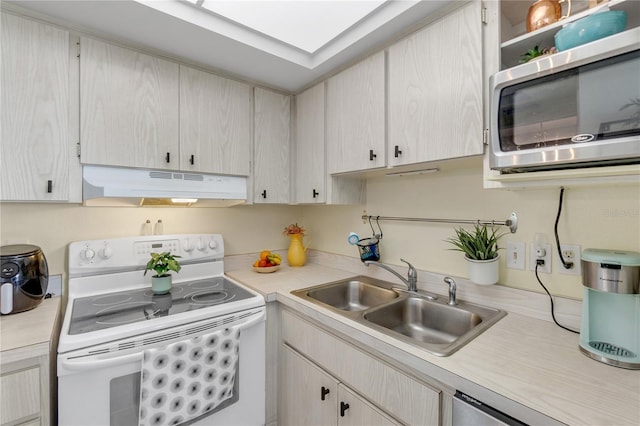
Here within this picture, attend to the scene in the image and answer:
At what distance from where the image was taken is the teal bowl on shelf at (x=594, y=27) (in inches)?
32.0

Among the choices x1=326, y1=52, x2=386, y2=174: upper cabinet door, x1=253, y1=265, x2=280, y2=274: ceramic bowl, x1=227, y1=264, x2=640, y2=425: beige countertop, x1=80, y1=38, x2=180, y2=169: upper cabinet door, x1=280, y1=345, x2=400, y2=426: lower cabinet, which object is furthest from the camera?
x1=253, y1=265, x2=280, y2=274: ceramic bowl

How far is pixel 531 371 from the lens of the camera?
840mm

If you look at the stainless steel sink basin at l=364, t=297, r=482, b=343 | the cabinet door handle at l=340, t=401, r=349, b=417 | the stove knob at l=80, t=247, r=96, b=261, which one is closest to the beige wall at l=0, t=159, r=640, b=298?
the stove knob at l=80, t=247, r=96, b=261

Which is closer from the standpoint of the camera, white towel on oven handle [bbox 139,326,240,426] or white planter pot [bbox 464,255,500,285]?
white towel on oven handle [bbox 139,326,240,426]

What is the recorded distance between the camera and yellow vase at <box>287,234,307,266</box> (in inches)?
89.3

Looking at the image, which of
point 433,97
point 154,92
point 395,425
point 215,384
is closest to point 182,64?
point 154,92

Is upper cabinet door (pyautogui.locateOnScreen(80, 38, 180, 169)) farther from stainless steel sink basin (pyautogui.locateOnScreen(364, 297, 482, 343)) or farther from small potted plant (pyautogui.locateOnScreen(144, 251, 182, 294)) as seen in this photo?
stainless steel sink basin (pyautogui.locateOnScreen(364, 297, 482, 343))

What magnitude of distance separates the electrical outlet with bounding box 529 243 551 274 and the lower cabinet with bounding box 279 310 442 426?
2.45 ft

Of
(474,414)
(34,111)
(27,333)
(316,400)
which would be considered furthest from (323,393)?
(34,111)

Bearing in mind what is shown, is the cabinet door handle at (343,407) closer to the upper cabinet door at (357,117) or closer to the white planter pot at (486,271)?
the white planter pot at (486,271)

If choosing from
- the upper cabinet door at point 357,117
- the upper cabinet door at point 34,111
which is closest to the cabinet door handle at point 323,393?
the upper cabinet door at point 357,117

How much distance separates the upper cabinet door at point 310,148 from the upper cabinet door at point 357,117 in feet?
0.25

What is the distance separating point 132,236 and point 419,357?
173 cm

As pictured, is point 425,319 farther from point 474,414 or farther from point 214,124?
point 214,124
